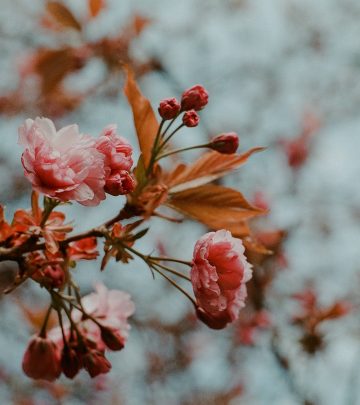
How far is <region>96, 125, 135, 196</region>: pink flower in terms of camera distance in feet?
2.51

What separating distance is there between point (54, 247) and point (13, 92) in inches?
122

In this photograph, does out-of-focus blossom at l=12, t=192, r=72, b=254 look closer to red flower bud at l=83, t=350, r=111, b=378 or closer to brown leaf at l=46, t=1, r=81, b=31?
red flower bud at l=83, t=350, r=111, b=378

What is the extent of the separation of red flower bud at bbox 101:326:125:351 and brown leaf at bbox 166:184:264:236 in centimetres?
22

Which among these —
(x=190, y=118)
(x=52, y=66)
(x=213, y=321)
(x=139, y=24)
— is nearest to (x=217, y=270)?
(x=213, y=321)

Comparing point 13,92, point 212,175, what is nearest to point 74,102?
point 13,92

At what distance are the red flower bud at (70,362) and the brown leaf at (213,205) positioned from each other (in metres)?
0.27

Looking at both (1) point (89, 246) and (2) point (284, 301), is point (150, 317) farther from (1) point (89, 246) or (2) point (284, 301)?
(1) point (89, 246)

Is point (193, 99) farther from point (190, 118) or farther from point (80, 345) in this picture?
point (80, 345)

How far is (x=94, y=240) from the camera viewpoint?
0.90 meters

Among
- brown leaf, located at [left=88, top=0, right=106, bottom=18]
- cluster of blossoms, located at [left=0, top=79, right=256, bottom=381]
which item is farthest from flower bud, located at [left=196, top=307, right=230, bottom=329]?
brown leaf, located at [left=88, top=0, right=106, bottom=18]

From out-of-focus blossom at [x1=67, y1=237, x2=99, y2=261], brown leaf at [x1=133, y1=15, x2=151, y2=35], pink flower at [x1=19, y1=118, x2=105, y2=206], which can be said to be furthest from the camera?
brown leaf at [x1=133, y1=15, x2=151, y2=35]

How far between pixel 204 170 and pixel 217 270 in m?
0.24

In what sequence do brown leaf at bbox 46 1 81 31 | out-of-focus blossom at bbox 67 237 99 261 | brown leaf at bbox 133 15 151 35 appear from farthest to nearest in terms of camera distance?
brown leaf at bbox 133 15 151 35 < brown leaf at bbox 46 1 81 31 < out-of-focus blossom at bbox 67 237 99 261

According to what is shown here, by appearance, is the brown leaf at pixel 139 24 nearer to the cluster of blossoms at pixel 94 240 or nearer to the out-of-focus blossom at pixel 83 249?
the cluster of blossoms at pixel 94 240
